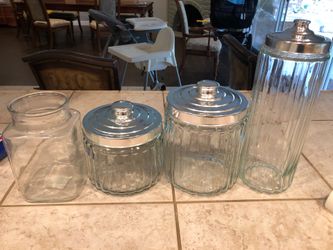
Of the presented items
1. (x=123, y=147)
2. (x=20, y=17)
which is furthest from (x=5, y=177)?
(x=20, y=17)

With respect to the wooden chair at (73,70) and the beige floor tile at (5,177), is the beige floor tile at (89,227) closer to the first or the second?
the beige floor tile at (5,177)

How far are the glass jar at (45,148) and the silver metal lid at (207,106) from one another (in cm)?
20

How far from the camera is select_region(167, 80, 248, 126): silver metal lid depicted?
432 mm

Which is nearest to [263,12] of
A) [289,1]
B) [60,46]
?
[289,1]

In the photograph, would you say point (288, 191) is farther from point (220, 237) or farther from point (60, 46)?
point (60, 46)

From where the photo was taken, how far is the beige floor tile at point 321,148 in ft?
1.94

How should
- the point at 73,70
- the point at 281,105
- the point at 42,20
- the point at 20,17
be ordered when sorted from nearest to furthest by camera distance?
the point at 281,105 → the point at 73,70 → the point at 42,20 → the point at 20,17

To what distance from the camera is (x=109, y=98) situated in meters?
0.91

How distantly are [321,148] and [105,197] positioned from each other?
19.8 inches

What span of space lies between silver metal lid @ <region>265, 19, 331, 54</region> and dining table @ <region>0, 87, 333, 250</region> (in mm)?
258

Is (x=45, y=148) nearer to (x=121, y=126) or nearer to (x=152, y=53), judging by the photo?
(x=121, y=126)

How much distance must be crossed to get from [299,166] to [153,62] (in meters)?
1.73

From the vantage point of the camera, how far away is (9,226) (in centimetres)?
44

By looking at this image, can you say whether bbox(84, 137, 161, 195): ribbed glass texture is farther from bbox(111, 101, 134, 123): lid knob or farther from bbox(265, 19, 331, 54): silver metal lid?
bbox(265, 19, 331, 54): silver metal lid
